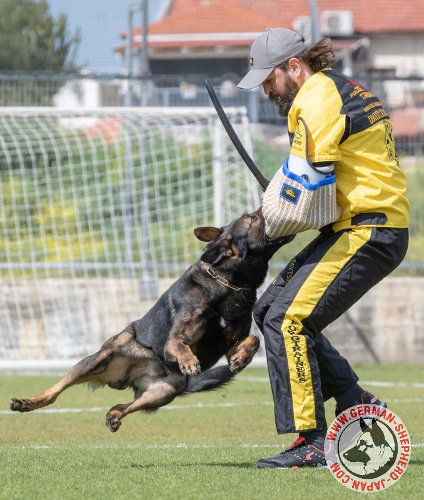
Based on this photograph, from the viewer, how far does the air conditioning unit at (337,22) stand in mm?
13290

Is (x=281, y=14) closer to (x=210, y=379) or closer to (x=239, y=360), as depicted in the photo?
(x=210, y=379)

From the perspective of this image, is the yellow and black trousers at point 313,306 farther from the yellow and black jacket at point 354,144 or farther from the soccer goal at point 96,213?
the soccer goal at point 96,213

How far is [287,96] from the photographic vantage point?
15.7 ft

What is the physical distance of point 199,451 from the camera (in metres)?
5.25

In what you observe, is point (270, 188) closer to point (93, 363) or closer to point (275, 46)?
point (275, 46)

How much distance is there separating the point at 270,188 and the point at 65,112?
17.7 ft

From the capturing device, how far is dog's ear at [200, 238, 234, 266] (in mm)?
→ 5250

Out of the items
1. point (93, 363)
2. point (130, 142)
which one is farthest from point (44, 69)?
point (93, 363)

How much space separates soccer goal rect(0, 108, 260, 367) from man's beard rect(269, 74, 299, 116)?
5105 mm

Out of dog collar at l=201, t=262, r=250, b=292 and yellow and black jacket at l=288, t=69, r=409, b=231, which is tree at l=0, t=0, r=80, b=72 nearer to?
dog collar at l=201, t=262, r=250, b=292

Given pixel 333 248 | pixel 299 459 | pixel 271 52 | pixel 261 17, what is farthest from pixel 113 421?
pixel 261 17

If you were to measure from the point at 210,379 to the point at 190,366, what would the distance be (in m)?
0.37

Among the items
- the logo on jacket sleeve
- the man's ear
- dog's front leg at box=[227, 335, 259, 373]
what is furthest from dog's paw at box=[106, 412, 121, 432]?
the logo on jacket sleeve

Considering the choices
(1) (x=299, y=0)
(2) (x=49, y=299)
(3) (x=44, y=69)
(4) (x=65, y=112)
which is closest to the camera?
(4) (x=65, y=112)
